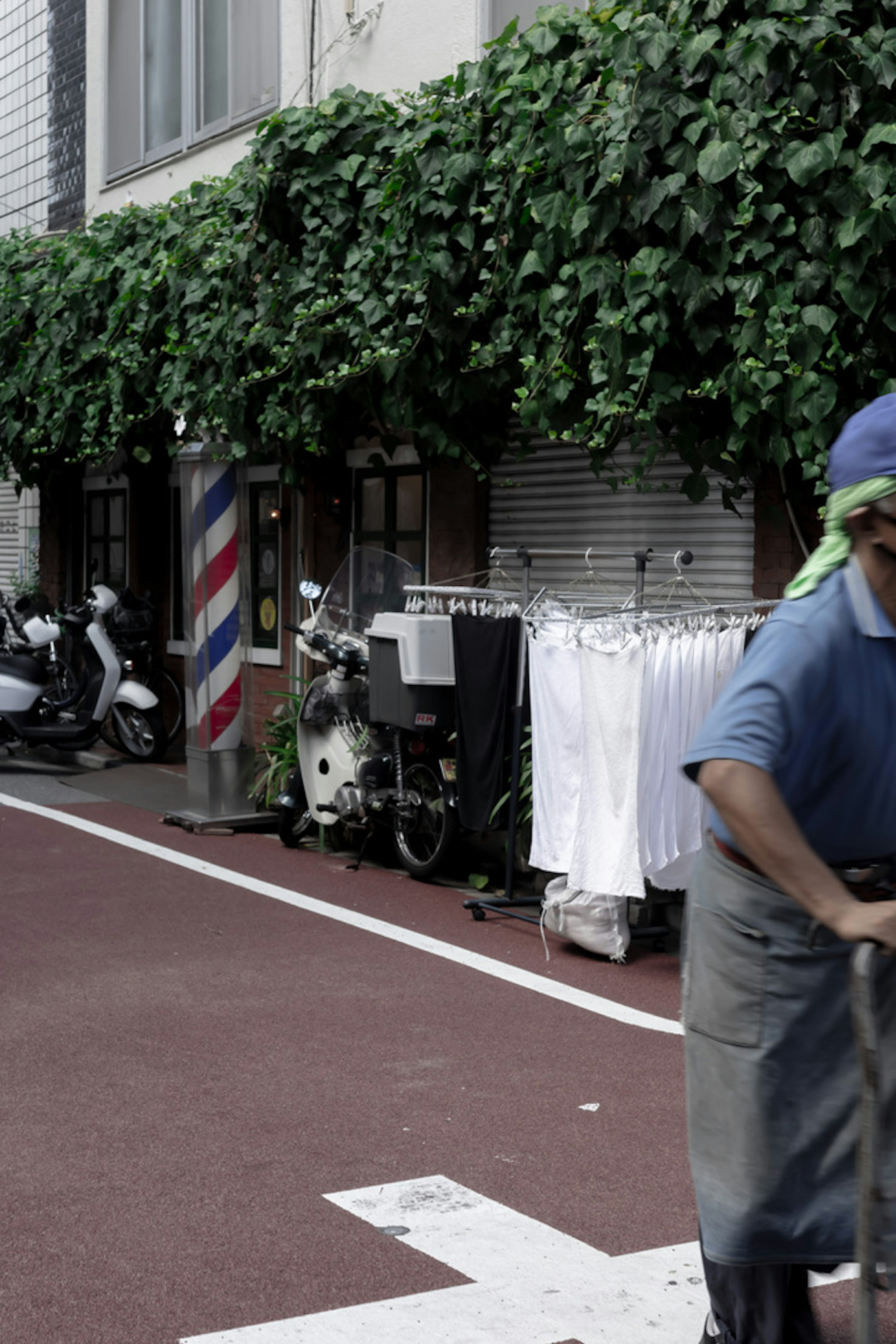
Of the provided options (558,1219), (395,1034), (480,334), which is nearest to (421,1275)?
(558,1219)

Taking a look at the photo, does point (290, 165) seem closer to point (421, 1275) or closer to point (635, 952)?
point (635, 952)

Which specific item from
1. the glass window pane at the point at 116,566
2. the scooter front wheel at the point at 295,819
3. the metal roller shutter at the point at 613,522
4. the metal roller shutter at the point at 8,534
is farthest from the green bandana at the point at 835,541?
the metal roller shutter at the point at 8,534

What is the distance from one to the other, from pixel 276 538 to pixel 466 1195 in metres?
9.97

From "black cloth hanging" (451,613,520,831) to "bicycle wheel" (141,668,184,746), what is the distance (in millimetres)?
6979

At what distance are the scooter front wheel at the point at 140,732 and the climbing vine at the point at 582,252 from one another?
3.15 m

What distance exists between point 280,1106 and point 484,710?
11.6 feet

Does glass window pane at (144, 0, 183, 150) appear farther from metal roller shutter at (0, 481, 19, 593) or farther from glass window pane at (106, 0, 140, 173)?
metal roller shutter at (0, 481, 19, 593)

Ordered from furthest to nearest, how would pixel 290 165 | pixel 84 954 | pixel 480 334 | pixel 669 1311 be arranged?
pixel 290 165 → pixel 480 334 → pixel 84 954 → pixel 669 1311

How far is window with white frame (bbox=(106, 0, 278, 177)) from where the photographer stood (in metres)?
14.0

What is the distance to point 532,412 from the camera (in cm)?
907

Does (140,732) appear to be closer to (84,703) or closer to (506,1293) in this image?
(84,703)

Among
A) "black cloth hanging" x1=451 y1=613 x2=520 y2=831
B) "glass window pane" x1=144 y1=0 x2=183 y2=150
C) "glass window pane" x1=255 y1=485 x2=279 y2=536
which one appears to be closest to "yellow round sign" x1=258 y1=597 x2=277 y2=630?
"glass window pane" x1=255 y1=485 x2=279 y2=536

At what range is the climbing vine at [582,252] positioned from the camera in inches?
302

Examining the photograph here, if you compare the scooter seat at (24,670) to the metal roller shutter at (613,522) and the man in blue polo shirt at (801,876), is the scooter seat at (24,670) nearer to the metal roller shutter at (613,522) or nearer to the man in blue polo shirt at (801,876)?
the metal roller shutter at (613,522)
